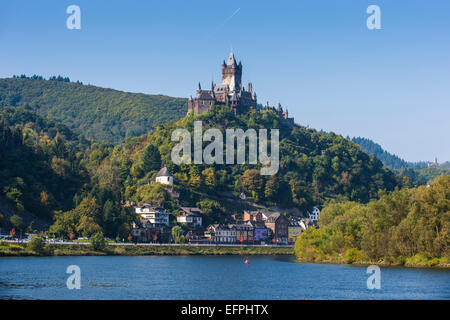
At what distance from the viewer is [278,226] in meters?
155

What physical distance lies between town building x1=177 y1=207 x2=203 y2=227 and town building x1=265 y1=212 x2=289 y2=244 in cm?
1556

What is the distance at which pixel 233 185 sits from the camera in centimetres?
17038

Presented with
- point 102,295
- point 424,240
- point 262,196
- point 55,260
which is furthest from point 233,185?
point 102,295

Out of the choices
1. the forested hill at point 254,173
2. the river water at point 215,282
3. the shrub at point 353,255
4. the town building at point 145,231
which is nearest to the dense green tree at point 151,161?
the forested hill at point 254,173

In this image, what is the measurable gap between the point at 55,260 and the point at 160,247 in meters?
32.5

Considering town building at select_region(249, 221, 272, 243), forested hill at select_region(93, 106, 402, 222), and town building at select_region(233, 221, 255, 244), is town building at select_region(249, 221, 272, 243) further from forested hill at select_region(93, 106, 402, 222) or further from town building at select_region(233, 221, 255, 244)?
forested hill at select_region(93, 106, 402, 222)

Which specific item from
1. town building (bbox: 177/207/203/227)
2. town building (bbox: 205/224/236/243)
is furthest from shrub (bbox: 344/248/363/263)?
town building (bbox: 177/207/203/227)

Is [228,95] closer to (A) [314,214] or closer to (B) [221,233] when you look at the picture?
(A) [314,214]

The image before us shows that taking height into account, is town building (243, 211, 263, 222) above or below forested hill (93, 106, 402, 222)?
below

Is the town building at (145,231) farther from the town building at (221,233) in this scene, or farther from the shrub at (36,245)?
the shrub at (36,245)

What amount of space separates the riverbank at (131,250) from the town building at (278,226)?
1553cm

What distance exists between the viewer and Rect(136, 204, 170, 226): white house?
468 ft

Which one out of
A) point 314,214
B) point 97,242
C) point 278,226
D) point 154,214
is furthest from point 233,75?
point 97,242
